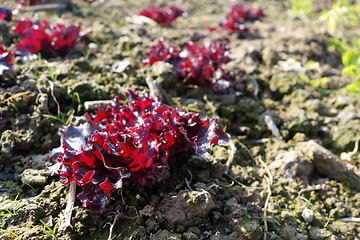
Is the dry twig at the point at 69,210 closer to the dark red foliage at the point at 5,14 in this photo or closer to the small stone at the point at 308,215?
the small stone at the point at 308,215

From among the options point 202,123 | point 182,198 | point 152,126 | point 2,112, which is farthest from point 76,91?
point 182,198

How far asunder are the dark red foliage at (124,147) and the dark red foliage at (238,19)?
11.7 ft

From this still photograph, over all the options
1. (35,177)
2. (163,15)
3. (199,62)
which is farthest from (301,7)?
(35,177)

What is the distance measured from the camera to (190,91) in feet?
12.3

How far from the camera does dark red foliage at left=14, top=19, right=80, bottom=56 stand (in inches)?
148

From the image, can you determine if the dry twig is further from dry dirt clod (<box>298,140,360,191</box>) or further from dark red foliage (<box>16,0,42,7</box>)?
dark red foliage (<box>16,0,42,7</box>)

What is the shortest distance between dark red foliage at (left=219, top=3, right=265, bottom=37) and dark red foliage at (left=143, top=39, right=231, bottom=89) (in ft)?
6.59

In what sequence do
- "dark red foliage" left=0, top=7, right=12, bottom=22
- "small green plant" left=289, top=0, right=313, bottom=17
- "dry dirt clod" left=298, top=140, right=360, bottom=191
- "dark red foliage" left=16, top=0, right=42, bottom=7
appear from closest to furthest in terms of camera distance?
"dry dirt clod" left=298, top=140, right=360, bottom=191
"dark red foliage" left=0, top=7, right=12, bottom=22
"dark red foliage" left=16, top=0, right=42, bottom=7
"small green plant" left=289, top=0, right=313, bottom=17

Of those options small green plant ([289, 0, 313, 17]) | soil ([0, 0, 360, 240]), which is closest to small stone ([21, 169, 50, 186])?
soil ([0, 0, 360, 240])

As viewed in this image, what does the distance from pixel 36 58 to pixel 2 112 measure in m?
1.13

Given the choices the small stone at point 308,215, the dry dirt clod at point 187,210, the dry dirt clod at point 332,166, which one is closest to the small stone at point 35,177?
the dry dirt clod at point 187,210

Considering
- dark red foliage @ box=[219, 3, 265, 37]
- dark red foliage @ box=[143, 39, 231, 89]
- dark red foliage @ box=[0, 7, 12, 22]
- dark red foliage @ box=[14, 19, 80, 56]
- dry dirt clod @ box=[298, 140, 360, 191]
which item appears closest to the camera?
dry dirt clod @ box=[298, 140, 360, 191]

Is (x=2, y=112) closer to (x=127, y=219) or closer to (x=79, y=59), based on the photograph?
(x=79, y=59)

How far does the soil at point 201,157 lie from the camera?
2.28m
